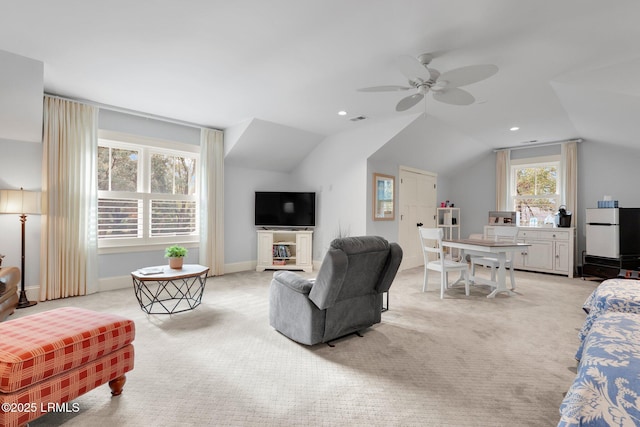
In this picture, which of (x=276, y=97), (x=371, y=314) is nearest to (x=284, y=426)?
(x=371, y=314)

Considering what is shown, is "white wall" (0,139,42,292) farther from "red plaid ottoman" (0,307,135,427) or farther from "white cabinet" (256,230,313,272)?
"white cabinet" (256,230,313,272)

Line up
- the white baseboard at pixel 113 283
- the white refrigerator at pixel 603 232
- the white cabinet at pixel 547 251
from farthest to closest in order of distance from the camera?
the white cabinet at pixel 547 251, the white refrigerator at pixel 603 232, the white baseboard at pixel 113 283

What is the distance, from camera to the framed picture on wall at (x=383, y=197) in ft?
19.1

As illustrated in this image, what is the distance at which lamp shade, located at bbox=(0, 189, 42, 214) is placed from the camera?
11.4ft

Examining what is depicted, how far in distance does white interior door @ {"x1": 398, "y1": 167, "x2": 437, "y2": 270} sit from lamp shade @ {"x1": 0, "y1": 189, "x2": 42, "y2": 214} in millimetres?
5600

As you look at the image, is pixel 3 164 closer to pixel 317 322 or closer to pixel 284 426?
pixel 317 322

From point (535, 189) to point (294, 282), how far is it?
637 cm

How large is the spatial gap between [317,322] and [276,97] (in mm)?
2962

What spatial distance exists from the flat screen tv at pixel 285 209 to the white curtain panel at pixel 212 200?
0.84m

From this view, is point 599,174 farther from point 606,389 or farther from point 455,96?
point 606,389

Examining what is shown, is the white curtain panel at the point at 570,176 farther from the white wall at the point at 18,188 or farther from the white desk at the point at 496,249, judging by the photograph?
the white wall at the point at 18,188

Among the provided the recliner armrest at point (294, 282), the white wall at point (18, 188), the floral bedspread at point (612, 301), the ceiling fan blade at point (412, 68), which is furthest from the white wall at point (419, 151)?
the white wall at point (18, 188)

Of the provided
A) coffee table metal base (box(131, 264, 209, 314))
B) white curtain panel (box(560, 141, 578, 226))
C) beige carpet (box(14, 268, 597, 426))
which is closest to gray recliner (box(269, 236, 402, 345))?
beige carpet (box(14, 268, 597, 426))

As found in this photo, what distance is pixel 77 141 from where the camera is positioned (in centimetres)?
420
